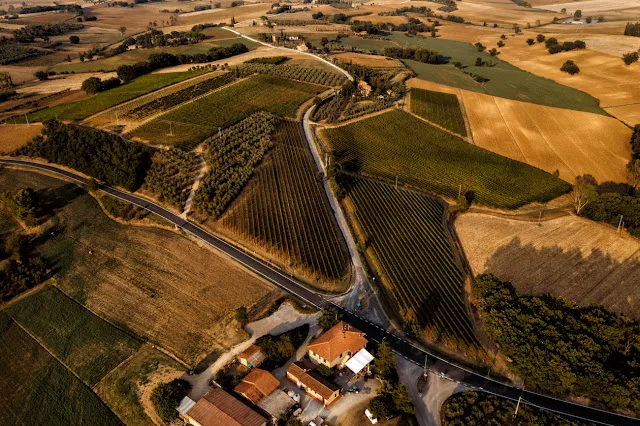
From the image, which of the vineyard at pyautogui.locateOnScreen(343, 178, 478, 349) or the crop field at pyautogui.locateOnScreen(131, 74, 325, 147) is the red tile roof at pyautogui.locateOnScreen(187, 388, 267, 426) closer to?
the vineyard at pyautogui.locateOnScreen(343, 178, 478, 349)

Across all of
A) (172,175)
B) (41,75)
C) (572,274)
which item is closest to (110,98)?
(41,75)

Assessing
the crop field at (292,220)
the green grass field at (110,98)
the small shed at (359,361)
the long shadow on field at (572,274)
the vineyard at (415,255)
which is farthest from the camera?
the green grass field at (110,98)

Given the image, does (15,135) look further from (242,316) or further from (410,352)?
(410,352)

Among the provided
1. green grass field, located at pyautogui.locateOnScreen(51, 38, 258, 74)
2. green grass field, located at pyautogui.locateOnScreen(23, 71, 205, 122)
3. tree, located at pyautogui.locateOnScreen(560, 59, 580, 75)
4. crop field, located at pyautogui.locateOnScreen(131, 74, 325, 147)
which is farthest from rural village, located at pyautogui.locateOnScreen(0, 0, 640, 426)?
green grass field, located at pyautogui.locateOnScreen(51, 38, 258, 74)

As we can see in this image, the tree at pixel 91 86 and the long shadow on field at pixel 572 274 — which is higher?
the tree at pixel 91 86

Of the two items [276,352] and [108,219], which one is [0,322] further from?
[276,352]

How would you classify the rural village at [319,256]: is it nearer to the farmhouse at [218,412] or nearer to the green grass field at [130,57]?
the farmhouse at [218,412]

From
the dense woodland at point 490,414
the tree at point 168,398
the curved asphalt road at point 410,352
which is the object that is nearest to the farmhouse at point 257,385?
the tree at point 168,398
